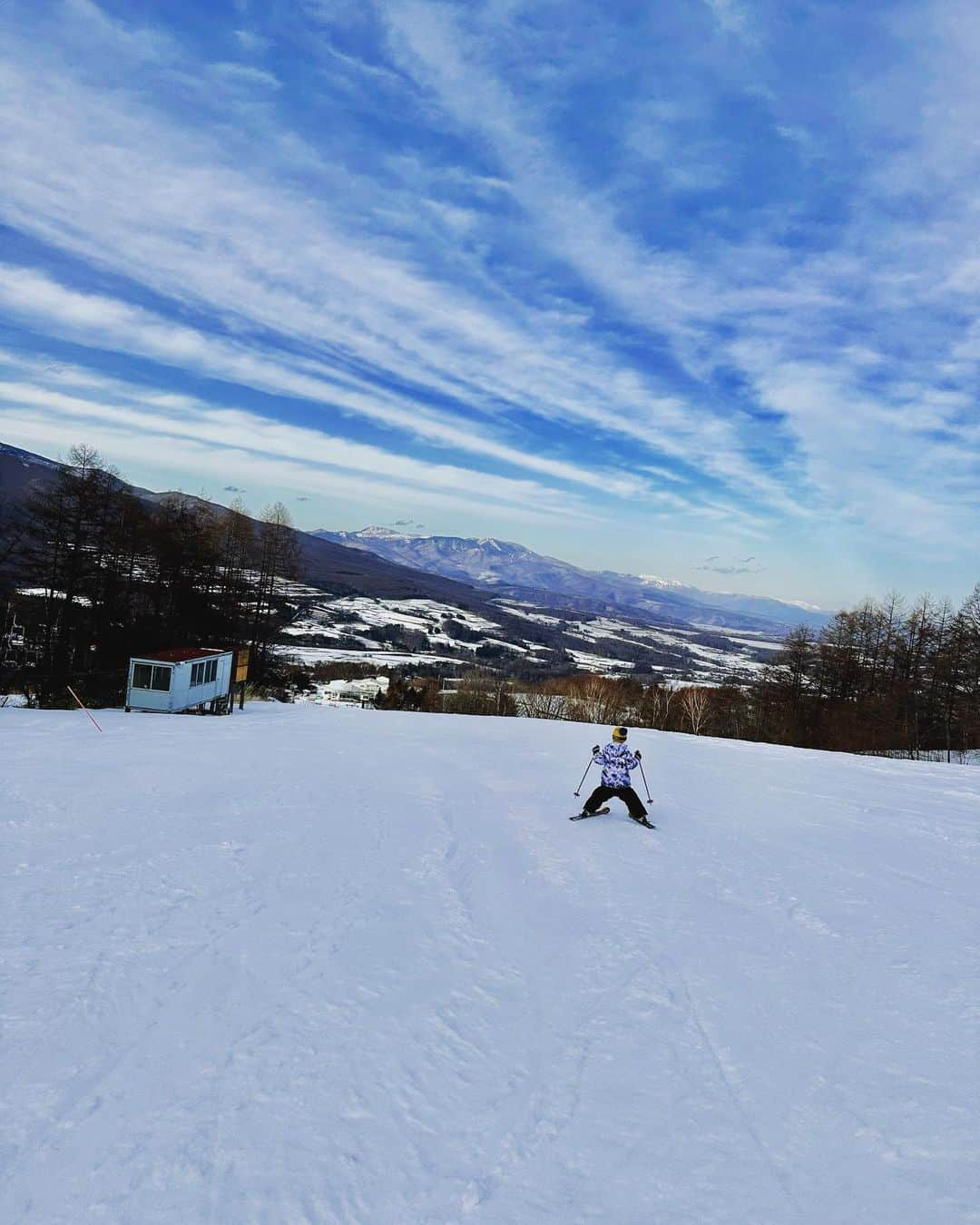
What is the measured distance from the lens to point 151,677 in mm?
21750

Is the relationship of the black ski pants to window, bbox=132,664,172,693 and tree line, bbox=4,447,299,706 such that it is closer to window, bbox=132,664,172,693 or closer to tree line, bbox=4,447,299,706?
window, bbox=132,664,172,693

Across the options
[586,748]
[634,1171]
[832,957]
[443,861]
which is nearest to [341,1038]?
[634,1171]

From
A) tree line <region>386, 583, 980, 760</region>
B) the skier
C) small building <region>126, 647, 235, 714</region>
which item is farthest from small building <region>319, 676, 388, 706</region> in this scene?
the skier

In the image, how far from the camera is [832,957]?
5.54m

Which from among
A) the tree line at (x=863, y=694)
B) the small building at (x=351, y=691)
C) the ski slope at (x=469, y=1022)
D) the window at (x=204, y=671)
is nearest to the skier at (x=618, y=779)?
the ski slope at (x=469, y=1022)

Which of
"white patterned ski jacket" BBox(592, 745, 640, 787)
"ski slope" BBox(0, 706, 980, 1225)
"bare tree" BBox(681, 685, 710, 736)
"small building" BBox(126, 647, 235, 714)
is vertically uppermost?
"white patterned ski jacket" BBox(592, 745, 640, 787)

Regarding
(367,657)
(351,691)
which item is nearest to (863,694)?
(351,691)

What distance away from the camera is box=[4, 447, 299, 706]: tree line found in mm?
26250

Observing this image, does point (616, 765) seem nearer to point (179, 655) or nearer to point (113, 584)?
point (179, 655)

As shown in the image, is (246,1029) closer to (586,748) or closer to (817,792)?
(817,792)

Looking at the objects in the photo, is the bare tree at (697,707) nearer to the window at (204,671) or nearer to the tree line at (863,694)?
the tree line at (863,694)

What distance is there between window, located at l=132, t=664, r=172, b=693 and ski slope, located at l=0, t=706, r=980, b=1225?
43.3 feet

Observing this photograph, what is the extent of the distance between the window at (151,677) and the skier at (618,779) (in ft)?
54.9

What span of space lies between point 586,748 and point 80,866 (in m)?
14.2
